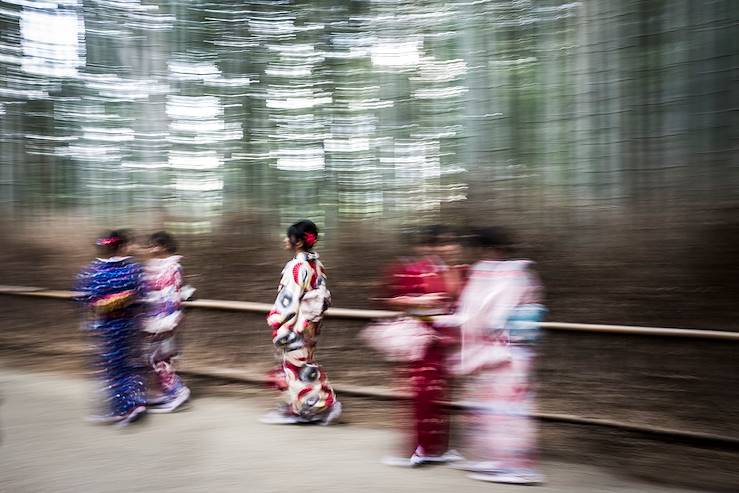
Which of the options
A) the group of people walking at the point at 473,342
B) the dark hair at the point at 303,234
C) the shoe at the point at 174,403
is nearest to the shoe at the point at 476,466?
the group of people walking at the point at 473,342

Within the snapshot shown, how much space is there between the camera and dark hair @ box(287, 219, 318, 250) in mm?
4562

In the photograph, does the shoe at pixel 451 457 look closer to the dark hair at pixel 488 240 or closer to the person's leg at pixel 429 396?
the person's leg at pixel 429 396

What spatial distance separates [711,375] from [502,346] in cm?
134

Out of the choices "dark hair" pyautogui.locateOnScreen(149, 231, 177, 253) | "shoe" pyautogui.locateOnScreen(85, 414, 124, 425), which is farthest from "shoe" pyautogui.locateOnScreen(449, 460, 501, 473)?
"dark hair" pyautogui.locateOnScreen(149, 231, 177, 253)

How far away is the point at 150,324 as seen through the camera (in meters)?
5.05

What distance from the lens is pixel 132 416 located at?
474 centimetres

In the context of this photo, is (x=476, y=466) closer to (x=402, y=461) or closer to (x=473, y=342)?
(x=402, y=461)

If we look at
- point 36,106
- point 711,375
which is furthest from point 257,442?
point 36,106

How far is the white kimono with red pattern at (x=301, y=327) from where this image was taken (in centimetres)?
454

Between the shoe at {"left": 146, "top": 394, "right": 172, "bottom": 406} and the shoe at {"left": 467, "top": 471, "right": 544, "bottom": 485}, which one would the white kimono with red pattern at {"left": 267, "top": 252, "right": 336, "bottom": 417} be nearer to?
the shoe at {"left": 146, "top": 394, "right": 172, "bottom": 406}

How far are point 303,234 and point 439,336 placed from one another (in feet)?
4.30

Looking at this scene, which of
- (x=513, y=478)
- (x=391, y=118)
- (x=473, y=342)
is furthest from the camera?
(x=391, y=118)

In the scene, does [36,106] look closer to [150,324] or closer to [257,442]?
[150,324]

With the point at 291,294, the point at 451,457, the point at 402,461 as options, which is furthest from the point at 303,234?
the point at 451,457
